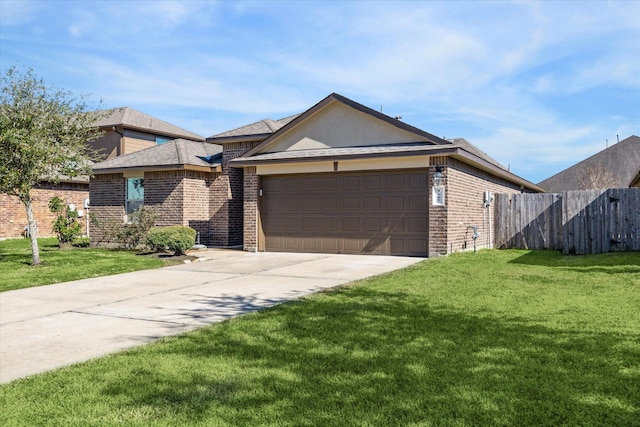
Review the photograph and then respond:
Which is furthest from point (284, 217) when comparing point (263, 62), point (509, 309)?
point (509, 309)

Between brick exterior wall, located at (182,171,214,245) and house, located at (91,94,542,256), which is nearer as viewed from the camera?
house, located at (91,94,542,256)

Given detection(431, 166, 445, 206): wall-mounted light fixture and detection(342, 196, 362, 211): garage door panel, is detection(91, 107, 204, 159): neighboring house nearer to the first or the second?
detection(342, 196, 362, 211): garage door panel

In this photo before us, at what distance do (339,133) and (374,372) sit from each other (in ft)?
40.3

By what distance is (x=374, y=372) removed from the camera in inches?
167

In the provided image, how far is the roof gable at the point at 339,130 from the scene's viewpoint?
585 inches

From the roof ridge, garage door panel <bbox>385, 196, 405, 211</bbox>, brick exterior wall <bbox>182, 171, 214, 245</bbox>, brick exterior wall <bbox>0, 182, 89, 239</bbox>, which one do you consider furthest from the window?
garage door panel <bbox>385, 196, 405, 211</bbox>

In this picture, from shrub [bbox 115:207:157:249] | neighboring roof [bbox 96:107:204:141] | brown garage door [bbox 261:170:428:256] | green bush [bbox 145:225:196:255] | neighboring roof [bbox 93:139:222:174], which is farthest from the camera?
neighboring roof [bbox 96:107:204:141]

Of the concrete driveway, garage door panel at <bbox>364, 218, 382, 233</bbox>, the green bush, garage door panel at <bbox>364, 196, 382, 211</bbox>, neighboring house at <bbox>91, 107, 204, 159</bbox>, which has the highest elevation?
neighboring house at <bbox>91, 107, 204, 159</bbox>

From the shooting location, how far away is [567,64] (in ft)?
59.8

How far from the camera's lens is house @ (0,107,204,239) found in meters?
24.6

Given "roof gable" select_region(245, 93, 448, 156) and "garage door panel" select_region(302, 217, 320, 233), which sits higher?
"roof gable" select_region(245, 93, 448, 156)

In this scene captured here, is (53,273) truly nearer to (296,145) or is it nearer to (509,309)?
(296,145)

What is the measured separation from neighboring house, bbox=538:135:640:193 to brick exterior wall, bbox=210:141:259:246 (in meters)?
34.4

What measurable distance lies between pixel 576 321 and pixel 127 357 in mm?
5194
